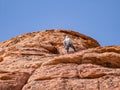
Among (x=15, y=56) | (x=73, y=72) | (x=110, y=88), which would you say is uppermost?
(x=15, y=56)

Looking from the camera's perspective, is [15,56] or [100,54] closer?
[100,54]

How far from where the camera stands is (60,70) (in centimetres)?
2094

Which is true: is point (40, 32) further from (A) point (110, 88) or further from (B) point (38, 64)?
(A) point (110, 88)

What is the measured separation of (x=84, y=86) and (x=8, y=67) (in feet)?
20.9

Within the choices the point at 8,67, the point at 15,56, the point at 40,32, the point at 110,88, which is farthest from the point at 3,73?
the point at 40,32

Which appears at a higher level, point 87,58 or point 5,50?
point 5,50

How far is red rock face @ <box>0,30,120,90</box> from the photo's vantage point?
64.5ft

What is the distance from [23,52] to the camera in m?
26.1

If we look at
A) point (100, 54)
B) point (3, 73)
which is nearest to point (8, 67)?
point (3, 73)

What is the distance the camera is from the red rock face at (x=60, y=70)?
19.7 m

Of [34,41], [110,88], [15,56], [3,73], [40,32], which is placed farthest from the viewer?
[40,32]

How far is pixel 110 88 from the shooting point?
18938 millimetres

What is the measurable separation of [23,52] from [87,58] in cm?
616

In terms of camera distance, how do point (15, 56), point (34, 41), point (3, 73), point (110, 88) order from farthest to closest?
1. point (34, 41)
2. point (15, 56)
3. point (3, 73)
4. point (110, 88)
